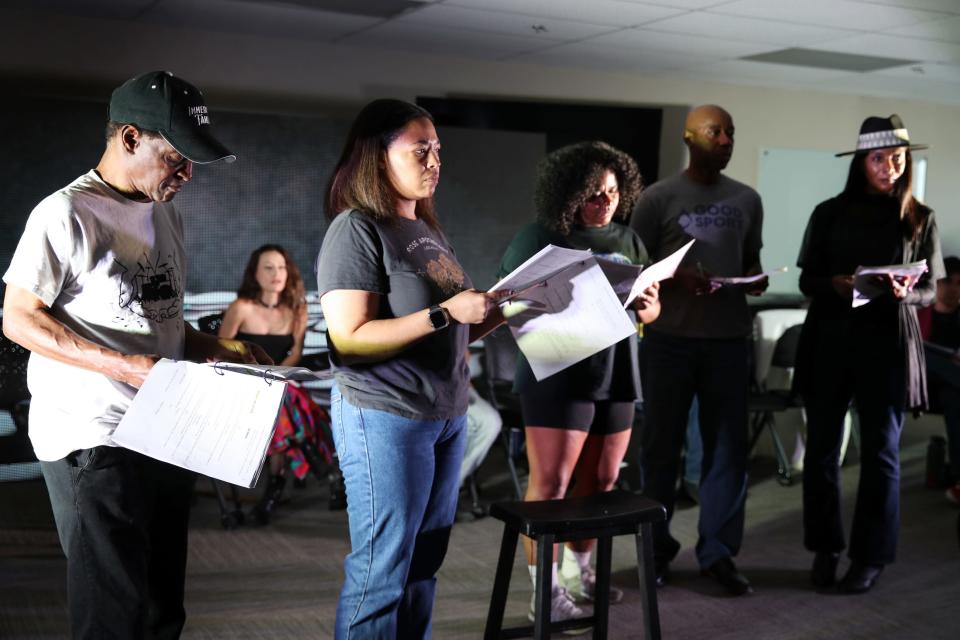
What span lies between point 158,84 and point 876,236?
2473mm

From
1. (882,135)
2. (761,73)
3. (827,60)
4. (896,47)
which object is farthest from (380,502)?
(761,73)

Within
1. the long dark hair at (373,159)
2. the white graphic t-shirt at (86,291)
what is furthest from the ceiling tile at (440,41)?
the white graphic t-shirt at (86,291)

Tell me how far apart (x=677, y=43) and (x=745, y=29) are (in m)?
0.54

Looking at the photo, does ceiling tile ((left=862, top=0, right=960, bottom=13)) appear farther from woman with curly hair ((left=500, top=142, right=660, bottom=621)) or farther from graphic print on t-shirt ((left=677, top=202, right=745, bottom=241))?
woman with curly hair ((left=500, top=142, right=660, bottom=621))

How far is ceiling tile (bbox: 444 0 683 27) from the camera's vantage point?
4.71 m

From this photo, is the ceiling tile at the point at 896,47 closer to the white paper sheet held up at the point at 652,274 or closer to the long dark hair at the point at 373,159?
the white paper sheet held up at the point at 652,274

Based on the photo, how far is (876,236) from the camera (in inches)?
133

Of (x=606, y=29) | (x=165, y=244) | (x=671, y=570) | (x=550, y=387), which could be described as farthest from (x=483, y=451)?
(x=165, y=244)

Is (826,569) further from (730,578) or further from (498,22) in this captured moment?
(498,22)

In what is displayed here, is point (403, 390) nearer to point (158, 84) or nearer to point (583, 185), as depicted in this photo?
point (158, 84)

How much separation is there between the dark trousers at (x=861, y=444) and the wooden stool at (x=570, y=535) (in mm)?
1138

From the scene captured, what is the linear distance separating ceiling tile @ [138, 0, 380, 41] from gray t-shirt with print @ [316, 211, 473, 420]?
3281mm

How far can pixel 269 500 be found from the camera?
4.46m

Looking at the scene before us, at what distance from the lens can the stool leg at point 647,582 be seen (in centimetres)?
249
